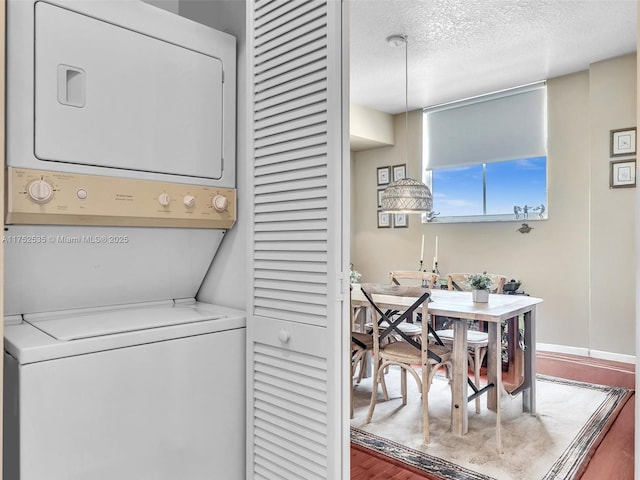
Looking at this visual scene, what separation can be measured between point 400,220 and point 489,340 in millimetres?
3111

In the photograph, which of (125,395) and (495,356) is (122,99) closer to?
(125,395)

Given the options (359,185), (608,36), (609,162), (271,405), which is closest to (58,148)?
(271,405)

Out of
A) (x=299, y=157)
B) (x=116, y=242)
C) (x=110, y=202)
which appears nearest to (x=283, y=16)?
(x=299, y=157)

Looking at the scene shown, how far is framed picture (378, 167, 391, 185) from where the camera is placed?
585 cm

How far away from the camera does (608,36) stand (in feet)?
11.7

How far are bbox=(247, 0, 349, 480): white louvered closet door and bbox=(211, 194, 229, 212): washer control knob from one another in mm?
163

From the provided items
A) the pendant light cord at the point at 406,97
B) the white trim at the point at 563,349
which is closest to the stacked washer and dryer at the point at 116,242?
the pendant light cord at the point at 406,97

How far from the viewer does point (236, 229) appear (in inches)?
Answer: 70.1

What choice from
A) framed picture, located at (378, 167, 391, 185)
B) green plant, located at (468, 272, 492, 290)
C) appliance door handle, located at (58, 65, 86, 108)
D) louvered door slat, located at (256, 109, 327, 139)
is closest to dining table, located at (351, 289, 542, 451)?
green plant, located at (468, 272, 492, 290)

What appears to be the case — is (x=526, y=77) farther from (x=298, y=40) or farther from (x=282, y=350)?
(x=282, y=350)

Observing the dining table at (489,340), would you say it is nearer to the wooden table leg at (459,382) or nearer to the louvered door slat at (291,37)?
the wooden table leg at (459,382)

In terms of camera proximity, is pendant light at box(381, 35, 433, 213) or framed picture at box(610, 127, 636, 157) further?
framed picture at box(610, 127, 636, 157)

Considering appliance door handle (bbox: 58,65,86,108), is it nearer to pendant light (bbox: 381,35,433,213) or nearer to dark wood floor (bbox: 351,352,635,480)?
→ dark wood floor (bbox: 351,352,635,480)

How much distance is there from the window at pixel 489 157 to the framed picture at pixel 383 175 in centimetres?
52
